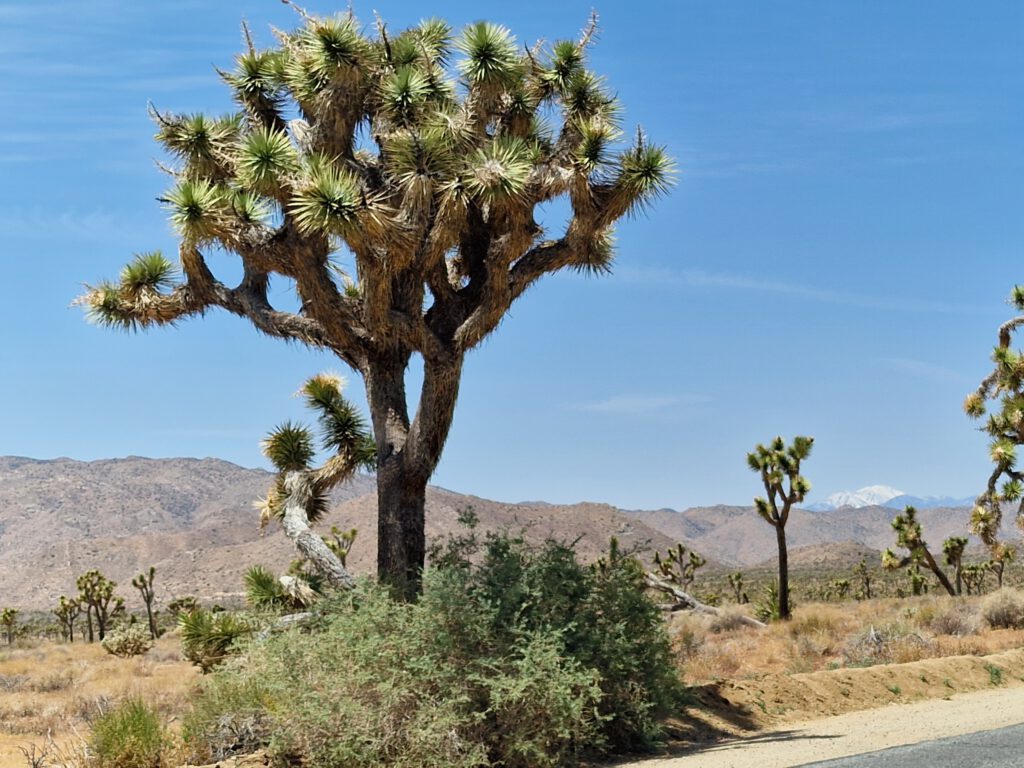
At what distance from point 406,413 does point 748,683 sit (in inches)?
223

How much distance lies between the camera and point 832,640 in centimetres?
2320


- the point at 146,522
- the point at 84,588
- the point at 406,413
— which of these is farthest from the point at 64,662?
the point at 146,522

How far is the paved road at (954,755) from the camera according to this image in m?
8.08

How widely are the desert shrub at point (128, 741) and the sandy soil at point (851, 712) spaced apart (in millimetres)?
4637

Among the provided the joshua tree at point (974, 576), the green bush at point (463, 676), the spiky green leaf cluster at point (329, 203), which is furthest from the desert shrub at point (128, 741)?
the joshua tree at point (974, 576)

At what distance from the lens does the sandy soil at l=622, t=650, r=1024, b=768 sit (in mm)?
9961

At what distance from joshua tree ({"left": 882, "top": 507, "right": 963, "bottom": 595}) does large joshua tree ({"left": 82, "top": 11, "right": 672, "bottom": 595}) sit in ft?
77.9

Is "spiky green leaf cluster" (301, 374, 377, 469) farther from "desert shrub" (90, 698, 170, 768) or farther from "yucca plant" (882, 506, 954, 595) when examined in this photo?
"yucca plant" (882, 506, 954, 595)

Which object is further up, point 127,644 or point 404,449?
point 404,449

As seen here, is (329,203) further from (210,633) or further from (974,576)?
(974,576)

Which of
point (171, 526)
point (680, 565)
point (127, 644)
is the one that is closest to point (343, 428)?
point (127, 644)

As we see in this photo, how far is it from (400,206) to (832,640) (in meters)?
15.9

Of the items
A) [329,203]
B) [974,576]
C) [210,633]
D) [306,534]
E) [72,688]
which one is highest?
[329,203]

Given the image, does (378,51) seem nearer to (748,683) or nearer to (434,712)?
(434,712)
